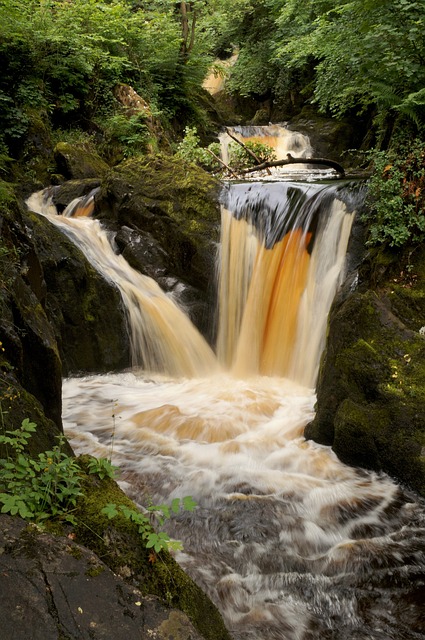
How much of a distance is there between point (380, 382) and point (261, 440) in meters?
1.51

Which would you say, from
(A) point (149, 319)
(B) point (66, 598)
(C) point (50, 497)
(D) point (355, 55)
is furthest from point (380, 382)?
(D) point (355, 55)

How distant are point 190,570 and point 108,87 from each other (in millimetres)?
13493

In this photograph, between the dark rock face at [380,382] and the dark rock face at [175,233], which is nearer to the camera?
the dark rock face at [380,382]

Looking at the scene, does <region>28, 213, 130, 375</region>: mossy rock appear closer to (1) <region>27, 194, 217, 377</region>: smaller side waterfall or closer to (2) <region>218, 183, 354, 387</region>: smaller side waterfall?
(1) <region>27, 194, 217, 377</region>: smaller side waterfall

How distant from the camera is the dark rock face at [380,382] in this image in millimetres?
4500

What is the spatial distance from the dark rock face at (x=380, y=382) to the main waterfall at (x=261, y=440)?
242mm

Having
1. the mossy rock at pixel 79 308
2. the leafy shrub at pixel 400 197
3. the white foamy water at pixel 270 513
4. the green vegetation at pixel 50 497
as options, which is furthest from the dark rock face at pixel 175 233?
the green vegetation at pixel 50 497

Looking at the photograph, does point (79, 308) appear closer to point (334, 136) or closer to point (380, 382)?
point (380, 382)

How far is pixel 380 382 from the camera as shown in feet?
15.8

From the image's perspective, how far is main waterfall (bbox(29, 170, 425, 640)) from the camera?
3.27 meters

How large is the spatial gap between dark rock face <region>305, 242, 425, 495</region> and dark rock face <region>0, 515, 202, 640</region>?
3.15m

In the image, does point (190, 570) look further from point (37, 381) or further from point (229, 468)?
point (37, 381)

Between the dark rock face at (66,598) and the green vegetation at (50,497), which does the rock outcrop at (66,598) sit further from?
the green vegetation at (50,497)

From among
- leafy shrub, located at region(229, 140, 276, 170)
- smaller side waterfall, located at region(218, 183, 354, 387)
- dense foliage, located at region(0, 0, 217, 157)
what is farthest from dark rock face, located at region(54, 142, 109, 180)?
smaller side waterfall, located at region(218, 183, 354, 387)
